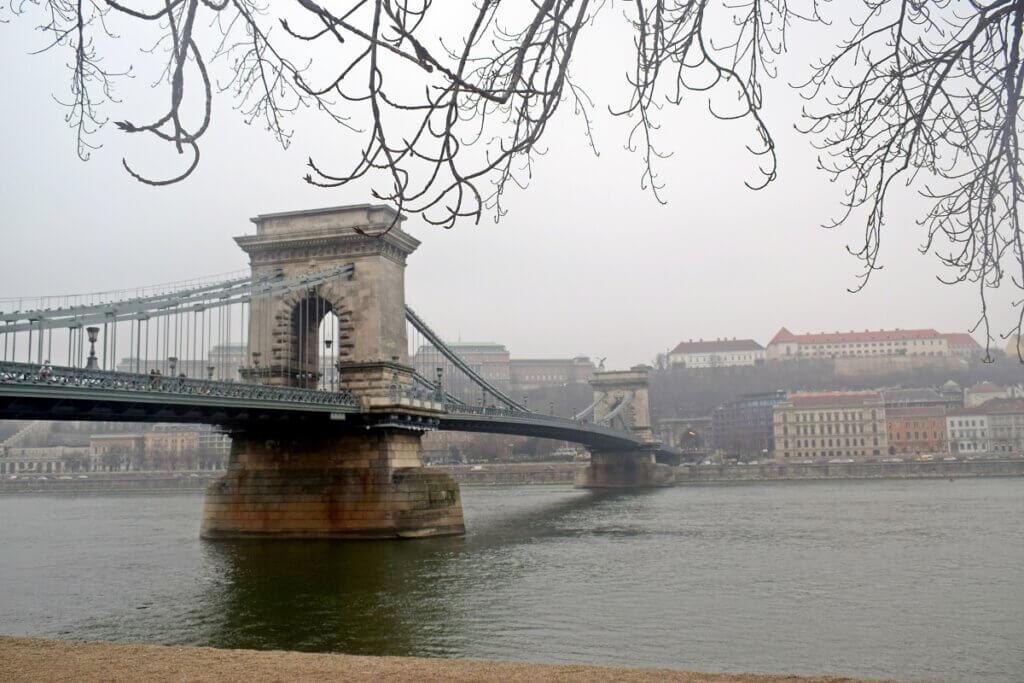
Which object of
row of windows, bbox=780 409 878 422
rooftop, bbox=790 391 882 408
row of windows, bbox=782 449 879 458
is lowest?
row of windows, bbox=782 449 879 458

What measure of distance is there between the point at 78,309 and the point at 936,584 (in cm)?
1721

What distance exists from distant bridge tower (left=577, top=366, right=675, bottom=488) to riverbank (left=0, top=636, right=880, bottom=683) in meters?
57.4

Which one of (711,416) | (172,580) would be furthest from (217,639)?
(711,416)

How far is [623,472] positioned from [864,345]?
247 feet

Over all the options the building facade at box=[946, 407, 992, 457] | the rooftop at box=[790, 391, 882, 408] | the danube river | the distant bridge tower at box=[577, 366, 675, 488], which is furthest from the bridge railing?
the building facade at box=[946, 407, 992, 457]

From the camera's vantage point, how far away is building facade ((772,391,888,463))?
85688 millimetres

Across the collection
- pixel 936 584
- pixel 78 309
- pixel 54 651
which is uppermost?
pixel 78 309

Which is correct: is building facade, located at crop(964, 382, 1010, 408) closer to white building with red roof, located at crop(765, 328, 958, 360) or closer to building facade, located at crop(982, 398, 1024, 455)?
building facade, located at crop(982, 398, 1024, 455)

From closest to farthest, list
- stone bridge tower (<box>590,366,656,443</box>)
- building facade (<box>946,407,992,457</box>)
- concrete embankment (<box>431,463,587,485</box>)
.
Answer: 1. concrete embankment (<box>431,463,587,485</box>)
2. stone bridge tower (<box>590,366,656,443</box>)
3. building facade (<box>946,407,992,457</box>)

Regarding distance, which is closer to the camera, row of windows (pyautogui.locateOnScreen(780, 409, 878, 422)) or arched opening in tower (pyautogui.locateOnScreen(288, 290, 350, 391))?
arched opening in tower (pyautogui.locateOnScreen(288, 290, 350, 391))

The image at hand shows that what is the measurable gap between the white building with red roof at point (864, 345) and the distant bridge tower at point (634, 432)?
5772 centimetres

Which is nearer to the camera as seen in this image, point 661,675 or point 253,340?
point 661,675

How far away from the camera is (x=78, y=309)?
19.8 meters

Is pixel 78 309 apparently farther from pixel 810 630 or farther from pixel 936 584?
pixel 936 584
